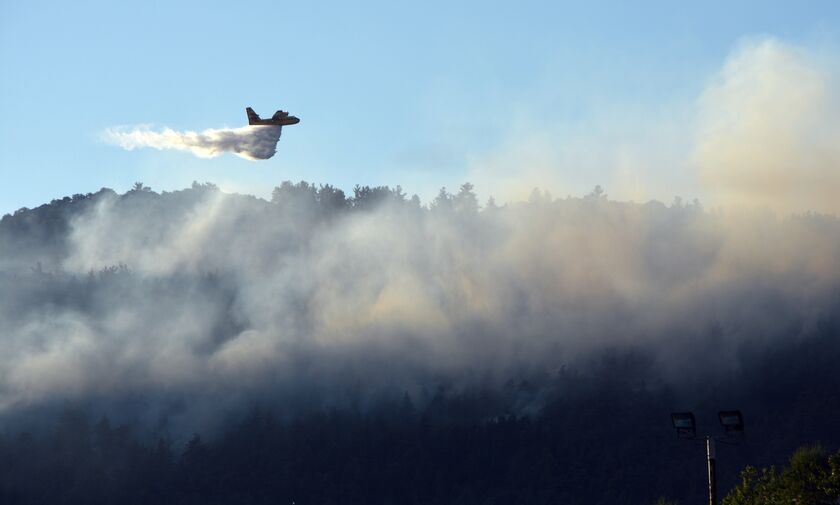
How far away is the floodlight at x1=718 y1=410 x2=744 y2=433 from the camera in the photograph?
13700 cm

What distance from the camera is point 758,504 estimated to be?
163m

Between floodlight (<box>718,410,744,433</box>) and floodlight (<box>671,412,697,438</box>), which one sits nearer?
floodlight (<box>718,410,744,433</box>)

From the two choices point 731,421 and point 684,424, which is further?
point 684,424

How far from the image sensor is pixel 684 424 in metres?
140

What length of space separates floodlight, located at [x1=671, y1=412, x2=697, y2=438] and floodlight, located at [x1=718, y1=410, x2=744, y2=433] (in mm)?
3594

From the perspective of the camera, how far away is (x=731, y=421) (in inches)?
5413

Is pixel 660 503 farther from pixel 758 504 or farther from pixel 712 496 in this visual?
pixel 712 496

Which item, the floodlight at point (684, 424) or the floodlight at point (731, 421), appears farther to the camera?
the floodlight at point (684, 424)

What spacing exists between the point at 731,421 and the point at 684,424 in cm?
535

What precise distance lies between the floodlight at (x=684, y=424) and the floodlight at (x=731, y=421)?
3.59 m

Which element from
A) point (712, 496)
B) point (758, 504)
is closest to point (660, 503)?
point (758, 504)

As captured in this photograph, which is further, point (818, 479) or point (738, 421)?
point (818, 479)

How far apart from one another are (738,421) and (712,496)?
860 cm

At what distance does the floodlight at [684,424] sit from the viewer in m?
140
